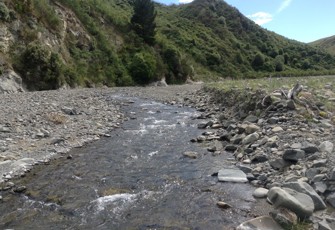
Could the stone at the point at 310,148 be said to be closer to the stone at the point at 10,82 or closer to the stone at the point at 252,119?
the stone at the point at 252,119

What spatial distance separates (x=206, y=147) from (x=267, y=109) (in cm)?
418

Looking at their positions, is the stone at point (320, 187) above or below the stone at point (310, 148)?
below

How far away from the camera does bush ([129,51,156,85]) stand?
5538 cm

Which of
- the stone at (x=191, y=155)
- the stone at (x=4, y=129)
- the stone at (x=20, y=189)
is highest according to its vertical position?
the stone at (x=4, y=129)

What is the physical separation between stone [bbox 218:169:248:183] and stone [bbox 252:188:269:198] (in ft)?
3.34

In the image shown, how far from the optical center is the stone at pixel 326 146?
11.1 meters

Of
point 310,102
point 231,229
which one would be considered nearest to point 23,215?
point 231,229

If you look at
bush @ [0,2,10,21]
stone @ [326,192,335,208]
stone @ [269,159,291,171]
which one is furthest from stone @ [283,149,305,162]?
bush @ [0,2,10,21]

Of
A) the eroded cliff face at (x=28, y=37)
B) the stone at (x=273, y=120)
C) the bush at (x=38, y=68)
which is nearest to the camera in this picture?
the stone at (x=273, y=120)

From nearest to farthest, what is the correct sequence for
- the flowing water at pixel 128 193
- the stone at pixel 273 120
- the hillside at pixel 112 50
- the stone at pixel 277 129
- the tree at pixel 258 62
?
the flowing water at pixel 128 193 < the stone at pixel 277 129 < the stone at pixel 273 120 < the hillside at pixel 112 50 < the tree at pixel 258 62

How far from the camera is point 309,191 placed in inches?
348

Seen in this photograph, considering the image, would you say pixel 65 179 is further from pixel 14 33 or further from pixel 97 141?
pixel 14 33

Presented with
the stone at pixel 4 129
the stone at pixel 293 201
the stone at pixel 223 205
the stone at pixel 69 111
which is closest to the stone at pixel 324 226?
the stone at pixel 293 201

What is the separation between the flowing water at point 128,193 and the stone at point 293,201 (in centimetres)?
77
